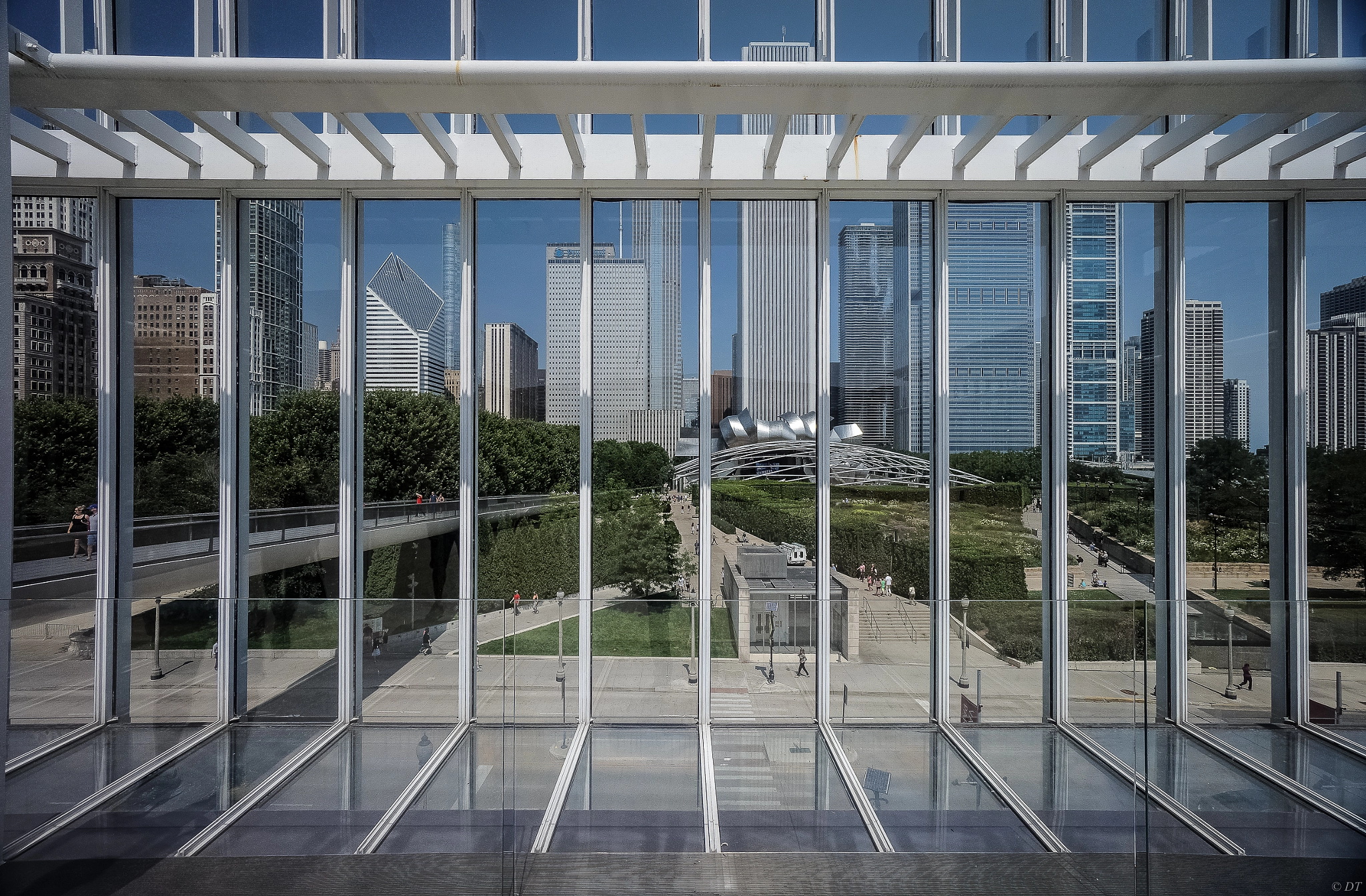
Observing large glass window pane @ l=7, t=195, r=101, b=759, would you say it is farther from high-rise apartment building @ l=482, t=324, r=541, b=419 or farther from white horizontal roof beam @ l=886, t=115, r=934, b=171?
white horizontal roof beam @ l=886, t=115, r=934, b=171

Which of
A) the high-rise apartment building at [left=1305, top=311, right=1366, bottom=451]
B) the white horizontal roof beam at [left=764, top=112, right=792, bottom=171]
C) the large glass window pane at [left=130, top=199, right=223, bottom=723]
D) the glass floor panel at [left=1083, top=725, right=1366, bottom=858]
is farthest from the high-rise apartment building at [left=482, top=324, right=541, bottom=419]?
the high-rise apartment building at [left=1305, top=311, right=1366, bottom=451]

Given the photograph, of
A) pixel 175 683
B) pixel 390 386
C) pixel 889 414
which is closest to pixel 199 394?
pixel 390 386

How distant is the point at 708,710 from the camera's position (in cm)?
352

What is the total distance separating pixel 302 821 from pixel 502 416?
112 inches

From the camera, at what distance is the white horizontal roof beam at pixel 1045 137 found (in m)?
3.90

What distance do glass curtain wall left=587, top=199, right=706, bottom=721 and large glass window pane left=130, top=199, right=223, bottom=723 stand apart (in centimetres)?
280

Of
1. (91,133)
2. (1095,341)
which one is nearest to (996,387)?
(1095,341)

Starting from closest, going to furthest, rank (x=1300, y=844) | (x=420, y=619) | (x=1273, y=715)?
(x=1300, y=844)
(x=1273, y=715)
(x=420, y=619)

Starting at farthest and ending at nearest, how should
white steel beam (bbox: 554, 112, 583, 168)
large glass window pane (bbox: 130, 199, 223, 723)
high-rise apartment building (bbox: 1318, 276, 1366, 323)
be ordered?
1. large glass window pane (bbox: 130, 199, 223, 723)
2. high-rise apartment building (bbox: 1318, 276, 1366, 323)
3. white steel beam (bbox: 554, 112, 583, 168)

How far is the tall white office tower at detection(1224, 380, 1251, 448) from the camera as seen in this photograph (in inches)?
194

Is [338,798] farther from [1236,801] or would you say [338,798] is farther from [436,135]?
[1236,801]

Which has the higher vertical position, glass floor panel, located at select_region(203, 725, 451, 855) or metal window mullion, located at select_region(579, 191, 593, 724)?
metal window mullion, located at select_region(579, 191, 593, 724)

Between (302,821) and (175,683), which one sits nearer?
(302,821)

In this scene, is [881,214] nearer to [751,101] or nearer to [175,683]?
[751,101]
